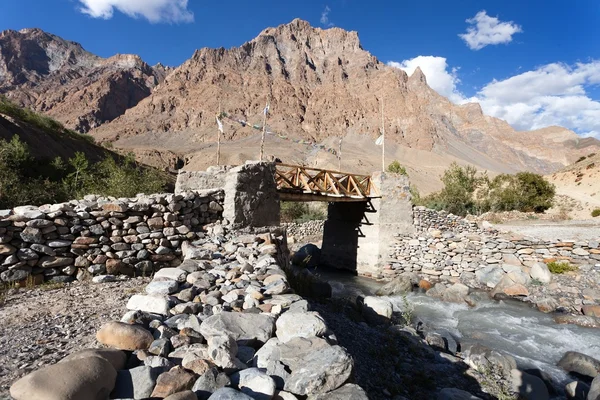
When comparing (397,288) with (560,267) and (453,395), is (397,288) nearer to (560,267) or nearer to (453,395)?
(560,267)

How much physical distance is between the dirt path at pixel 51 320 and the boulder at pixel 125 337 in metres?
0.27

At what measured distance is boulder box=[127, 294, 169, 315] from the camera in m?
3.20

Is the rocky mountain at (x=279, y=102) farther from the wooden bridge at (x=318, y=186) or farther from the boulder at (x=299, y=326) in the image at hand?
the boulder at (x=299, y=326)

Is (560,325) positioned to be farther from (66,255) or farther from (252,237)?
(66,255)

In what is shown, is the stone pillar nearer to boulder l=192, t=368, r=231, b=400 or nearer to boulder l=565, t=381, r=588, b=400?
boulder l=192, t=368, r=231, b=400

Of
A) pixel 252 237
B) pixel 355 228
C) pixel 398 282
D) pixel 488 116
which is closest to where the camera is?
pixel 252 237

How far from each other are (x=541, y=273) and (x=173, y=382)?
13.3 m

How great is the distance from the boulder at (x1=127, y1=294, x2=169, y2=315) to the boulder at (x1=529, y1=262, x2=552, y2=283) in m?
12.9

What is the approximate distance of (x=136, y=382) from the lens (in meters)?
2.06

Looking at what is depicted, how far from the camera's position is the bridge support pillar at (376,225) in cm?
1491

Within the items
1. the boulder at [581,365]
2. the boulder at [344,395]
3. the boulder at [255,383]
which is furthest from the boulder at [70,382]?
the boulder at [581,365]

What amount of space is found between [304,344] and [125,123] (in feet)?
421

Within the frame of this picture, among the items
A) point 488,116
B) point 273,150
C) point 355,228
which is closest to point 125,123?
point 273,150

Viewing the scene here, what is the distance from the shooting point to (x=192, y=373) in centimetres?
219
